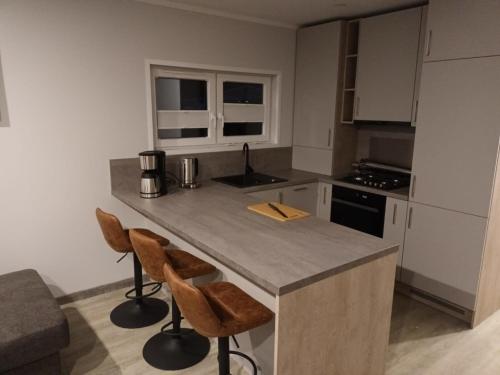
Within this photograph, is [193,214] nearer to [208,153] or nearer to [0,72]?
[208,153]

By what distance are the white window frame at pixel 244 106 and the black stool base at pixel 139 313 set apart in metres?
1.64

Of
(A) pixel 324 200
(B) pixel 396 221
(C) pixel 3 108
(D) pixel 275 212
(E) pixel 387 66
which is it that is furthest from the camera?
(A) pixel 324 200

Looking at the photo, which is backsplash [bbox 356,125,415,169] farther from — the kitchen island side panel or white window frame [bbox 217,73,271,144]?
the kitchen island side panel

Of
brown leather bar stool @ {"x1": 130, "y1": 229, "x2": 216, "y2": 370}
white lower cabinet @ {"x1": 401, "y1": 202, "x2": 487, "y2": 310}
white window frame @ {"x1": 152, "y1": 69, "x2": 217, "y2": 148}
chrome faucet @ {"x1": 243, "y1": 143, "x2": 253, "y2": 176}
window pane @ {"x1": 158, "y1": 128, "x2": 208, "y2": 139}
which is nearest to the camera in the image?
brown leather bar stool @ {"x1": 130, "y1": 229, "x2": 216, "y2": 370}

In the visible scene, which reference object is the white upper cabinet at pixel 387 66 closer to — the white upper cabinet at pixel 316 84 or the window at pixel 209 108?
the white upper cabinet at pixel 316 84

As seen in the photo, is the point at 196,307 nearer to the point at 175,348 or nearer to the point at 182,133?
the point at 175,348

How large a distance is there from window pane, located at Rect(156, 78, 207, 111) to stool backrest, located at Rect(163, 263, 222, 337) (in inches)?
80.2

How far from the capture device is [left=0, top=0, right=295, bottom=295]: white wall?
253 cm

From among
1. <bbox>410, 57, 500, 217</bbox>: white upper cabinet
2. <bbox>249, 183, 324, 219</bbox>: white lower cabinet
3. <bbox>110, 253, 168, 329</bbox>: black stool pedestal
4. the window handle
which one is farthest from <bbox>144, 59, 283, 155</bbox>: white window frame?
<bbox>410, 57, 500, 217</bbox>: white upper cabinet

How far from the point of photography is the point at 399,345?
98.9 inches

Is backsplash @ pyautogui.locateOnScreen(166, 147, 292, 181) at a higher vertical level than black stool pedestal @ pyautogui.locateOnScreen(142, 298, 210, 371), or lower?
higher

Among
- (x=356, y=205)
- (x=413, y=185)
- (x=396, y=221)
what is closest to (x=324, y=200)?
(x=356, y=205)

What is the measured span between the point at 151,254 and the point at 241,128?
214cm

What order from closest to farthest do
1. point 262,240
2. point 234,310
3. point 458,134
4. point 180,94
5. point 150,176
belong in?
1. point 234,310
2. point 262,240
3. point 458,134
4. point 150,176
5. point 180,94
